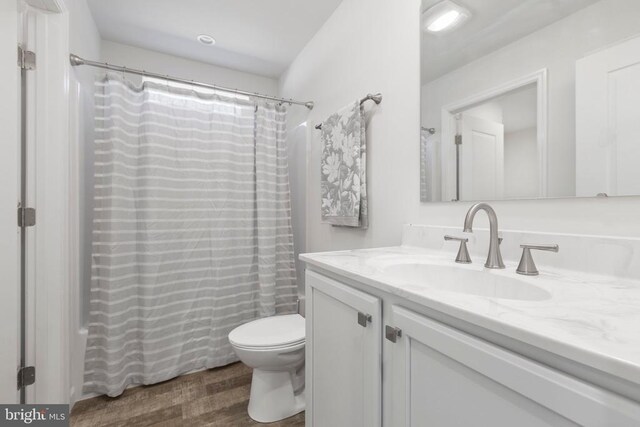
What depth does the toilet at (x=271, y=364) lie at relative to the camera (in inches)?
53.1

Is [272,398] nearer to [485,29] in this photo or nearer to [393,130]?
[393,130]

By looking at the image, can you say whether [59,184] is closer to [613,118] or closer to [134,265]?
[134,265]

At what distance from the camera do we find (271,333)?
151 centimetres

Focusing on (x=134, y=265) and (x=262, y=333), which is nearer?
(x=262, y=333)

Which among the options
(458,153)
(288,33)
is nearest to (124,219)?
(288,33)

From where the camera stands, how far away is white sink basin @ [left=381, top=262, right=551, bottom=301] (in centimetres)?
72

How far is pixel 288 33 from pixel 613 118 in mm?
1941

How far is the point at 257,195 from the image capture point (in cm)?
201

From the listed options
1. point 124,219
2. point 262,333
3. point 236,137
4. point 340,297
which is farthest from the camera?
point 236,137

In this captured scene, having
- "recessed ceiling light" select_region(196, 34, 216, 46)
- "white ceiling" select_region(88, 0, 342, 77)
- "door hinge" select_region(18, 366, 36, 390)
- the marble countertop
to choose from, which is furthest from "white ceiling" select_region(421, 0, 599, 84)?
"door hinge" select_region(18, 366, 36, 390)

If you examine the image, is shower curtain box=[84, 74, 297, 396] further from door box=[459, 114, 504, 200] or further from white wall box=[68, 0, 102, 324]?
door box=[459, 114, 504, 200]

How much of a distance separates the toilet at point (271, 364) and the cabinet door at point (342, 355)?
0.34m

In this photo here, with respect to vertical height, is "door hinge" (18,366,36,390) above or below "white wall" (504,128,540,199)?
below

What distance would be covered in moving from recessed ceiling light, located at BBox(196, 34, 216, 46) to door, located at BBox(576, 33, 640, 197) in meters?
2.17
